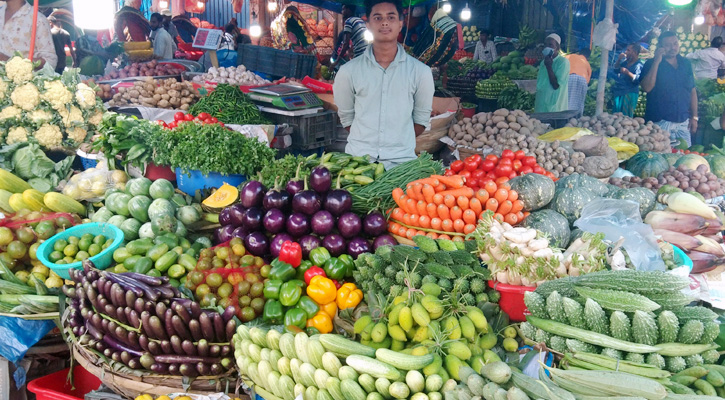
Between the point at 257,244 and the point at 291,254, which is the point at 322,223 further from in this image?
the point at 257,244

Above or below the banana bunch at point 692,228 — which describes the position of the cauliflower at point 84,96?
above

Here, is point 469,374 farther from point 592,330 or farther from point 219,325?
A: point 219,325

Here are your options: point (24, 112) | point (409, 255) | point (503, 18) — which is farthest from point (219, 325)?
point (503, 18)

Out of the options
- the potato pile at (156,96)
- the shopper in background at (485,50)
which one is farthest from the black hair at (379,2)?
the shopper in background at (485,50)

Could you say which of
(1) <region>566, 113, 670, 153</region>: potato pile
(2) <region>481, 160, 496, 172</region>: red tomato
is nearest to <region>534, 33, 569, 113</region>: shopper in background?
(1) <region>566, 113, 670, 153</region>: potato pile

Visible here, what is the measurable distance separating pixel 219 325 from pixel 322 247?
0.75 m

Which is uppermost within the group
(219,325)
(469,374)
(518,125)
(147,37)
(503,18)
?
(503,18)

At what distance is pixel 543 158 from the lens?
15.9 ft

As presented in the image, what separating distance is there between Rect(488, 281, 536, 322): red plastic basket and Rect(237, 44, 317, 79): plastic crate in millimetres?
6793

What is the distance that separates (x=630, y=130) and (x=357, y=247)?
446 centimetres

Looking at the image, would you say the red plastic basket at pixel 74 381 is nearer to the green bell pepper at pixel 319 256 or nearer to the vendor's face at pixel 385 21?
the green bell pepper at pixel 319 256

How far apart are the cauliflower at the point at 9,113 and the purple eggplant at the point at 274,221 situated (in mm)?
2876

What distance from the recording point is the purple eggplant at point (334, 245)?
290cm

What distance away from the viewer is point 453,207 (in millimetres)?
2855
